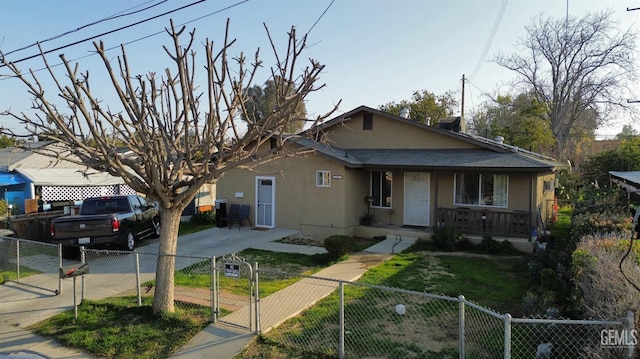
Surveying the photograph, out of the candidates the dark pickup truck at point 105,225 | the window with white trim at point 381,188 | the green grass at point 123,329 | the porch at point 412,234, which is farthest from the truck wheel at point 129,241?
the window with white trim at point 381,188

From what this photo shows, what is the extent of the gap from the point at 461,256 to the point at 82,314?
31.6 ft

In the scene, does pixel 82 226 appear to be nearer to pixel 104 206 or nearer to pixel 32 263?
pixel 104 206

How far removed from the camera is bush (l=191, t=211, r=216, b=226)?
1922cm

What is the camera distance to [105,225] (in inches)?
495

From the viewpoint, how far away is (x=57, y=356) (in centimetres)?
612

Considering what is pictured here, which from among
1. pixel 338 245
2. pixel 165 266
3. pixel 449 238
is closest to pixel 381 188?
pixel 449 238

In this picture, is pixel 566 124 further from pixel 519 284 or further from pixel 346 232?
pixel 519 284

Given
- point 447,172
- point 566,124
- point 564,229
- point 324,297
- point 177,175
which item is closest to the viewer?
point 177,175

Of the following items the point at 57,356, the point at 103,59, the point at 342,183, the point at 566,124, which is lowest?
the point at 57,356

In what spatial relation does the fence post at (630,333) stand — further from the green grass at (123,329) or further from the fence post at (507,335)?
the green grass at (123,329)

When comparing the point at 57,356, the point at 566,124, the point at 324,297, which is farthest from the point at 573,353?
the point at 566,124

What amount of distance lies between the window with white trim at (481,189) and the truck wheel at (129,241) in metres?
11.0

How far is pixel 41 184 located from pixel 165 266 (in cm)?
1538

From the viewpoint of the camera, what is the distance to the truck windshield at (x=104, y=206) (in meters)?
13.9
